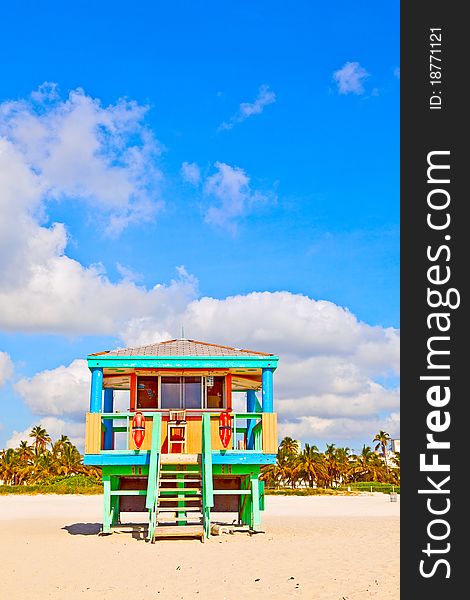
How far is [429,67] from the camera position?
9.34 meters

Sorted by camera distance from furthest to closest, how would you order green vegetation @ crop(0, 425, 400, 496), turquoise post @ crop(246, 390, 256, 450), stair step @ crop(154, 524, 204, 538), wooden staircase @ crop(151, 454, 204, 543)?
green vegetation @ crop(0, 425, 400, 496), turquoise post @ crop(246, 390, 256, 450), wooden staircase @ crop(151, 454, 204, 543), stair step @ crop(154, 524, 204, 538)

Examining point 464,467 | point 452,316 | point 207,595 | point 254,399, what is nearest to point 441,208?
point 452,316

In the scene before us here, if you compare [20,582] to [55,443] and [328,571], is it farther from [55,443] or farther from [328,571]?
[55,443]

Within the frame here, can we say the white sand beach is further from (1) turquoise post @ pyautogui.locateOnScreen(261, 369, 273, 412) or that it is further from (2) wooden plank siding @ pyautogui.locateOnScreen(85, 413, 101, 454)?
(1) turquoise post @ pyautogui.locateOnScreen(261, 369, 273, 412)

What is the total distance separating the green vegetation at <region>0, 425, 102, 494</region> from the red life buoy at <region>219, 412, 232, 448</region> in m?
36.1

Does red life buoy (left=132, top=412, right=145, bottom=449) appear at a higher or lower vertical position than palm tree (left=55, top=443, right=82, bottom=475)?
higher

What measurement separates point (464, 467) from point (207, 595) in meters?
3.42

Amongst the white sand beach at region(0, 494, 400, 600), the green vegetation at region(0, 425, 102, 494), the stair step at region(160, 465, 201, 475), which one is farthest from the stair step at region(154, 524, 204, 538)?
the green vegetation at region(0, 425, 102, 494)

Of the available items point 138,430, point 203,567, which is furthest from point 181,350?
point 203,567

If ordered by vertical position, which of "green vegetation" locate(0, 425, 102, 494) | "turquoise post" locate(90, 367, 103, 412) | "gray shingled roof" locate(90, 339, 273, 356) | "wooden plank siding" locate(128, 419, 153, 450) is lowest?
"green vegetation" locate(0, 425, 102, 494)

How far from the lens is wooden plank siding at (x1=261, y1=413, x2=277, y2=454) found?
56.7 ft

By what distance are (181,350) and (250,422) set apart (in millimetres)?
3221

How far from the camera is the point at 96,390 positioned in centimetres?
1772

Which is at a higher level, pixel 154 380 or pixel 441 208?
pixel 441 208
